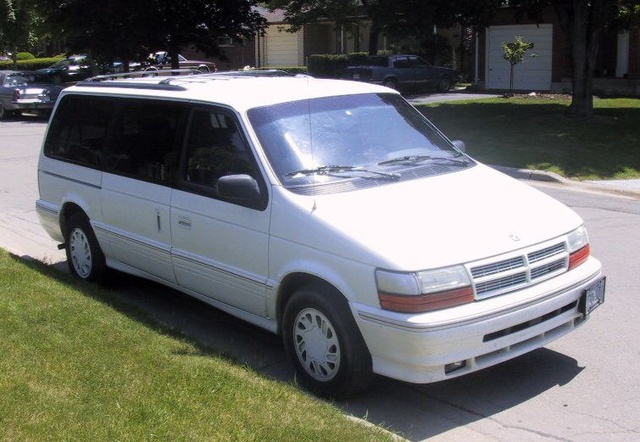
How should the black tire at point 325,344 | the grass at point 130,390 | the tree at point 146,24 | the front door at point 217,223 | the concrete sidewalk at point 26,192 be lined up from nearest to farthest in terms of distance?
1. the grass at point 130,390
2. the black tire at point 325,344
3. the front door at point 217,223
4. the concrete sidewalk at point 26,192
5. the tree at point 146,24

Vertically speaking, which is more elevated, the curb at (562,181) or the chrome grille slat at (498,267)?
the chrome grille slat at (498,267)

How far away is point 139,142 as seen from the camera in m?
6.59

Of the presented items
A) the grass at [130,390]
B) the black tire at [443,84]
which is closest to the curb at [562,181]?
the grass at [130,390]

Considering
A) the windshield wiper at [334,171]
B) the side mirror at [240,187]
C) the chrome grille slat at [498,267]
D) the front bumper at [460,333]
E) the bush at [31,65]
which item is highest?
the bush at [31,65]

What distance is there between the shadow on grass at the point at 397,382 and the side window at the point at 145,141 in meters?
1.07

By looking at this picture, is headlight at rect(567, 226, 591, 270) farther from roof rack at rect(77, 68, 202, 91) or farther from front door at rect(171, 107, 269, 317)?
roof rack at rect(77, 68, 202, 91)

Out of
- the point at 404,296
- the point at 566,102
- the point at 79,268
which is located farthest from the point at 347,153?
the point at 566,102

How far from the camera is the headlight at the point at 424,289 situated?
4383 millimetres

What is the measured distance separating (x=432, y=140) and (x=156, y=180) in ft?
7.00

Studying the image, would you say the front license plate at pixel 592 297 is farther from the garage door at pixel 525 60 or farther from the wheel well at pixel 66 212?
the garage door at pixel 525 60

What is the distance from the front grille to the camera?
14.8 ft

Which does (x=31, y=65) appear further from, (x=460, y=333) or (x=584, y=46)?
(x=460, y=333)

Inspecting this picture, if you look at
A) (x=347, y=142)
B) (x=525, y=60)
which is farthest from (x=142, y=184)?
(x=525, y=60)

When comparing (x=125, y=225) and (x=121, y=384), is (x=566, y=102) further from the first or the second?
(x=121, y=384)
